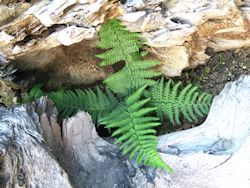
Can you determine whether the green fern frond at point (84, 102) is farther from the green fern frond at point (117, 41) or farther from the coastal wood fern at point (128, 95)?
the green fern frond at point (117, 41)

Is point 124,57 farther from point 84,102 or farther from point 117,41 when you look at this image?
point 84,102

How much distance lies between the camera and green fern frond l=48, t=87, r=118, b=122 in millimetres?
3580

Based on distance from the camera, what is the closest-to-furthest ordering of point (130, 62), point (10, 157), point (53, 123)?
1. point (10, 157)
2. point (53, 123)
3. point (130, 62)

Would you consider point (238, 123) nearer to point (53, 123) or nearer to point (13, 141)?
point (53, 123)

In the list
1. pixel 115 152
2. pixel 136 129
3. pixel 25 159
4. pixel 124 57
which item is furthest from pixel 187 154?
pixel 25 159

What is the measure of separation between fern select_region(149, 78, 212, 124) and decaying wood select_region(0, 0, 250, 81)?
1.11ft

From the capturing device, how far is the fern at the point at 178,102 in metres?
3.52

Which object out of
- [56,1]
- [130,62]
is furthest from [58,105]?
[56,1]

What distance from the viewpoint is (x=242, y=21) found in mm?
3305

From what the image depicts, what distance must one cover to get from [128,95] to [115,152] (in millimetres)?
644

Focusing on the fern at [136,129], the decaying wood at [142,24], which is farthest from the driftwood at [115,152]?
the decaying wood at [142,24]

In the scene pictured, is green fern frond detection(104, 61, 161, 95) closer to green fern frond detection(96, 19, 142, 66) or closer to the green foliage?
the green foliage

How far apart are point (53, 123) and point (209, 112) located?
1.31 metres

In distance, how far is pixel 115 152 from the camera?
3.23 meters
